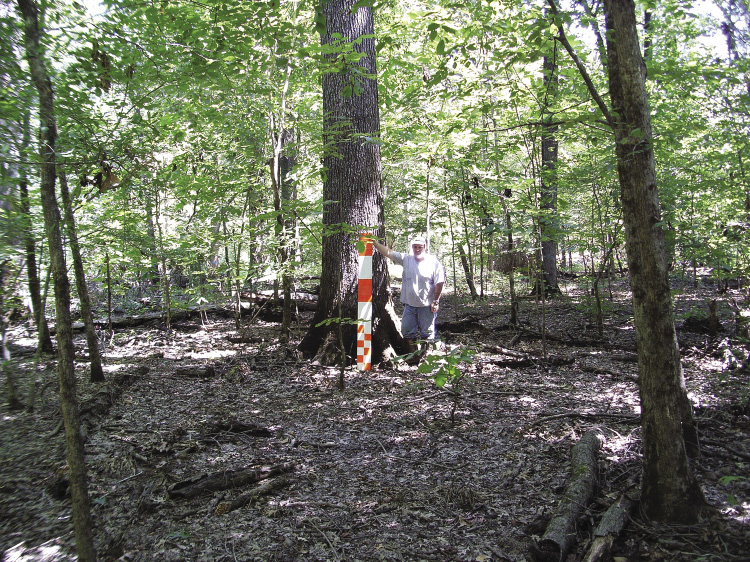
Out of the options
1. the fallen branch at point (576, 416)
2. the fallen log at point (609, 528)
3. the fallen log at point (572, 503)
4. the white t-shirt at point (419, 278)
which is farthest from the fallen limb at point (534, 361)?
the fallen log at point (609, 528)

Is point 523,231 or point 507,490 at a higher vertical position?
point 523,231

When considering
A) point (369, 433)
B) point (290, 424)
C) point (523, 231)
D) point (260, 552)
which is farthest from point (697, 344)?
point (260, 552)

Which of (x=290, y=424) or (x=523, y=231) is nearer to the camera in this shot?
(x=290, y=424)

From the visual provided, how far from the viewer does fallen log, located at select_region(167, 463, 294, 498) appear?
3.19m

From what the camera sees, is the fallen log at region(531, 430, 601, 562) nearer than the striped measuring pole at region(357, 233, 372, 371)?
Yes

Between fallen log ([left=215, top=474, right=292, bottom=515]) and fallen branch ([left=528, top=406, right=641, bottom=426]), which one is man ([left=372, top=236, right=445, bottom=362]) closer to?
fallen branch ([left=528, top=406, right=641, bottom=426])

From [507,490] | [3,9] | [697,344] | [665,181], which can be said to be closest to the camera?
[3,9]

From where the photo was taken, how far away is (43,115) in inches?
87.5

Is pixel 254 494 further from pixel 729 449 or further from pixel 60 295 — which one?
pixel 729 449

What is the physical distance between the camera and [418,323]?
6.71 metres

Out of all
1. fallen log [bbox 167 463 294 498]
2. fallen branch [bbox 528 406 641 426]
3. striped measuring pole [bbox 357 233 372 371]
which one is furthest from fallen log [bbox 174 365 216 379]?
fallen branch [bbox 528 406 641 426]

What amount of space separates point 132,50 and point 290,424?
141 inches

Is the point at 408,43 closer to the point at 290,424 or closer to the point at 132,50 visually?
the point at 132,50

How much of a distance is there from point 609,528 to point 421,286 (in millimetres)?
4352
